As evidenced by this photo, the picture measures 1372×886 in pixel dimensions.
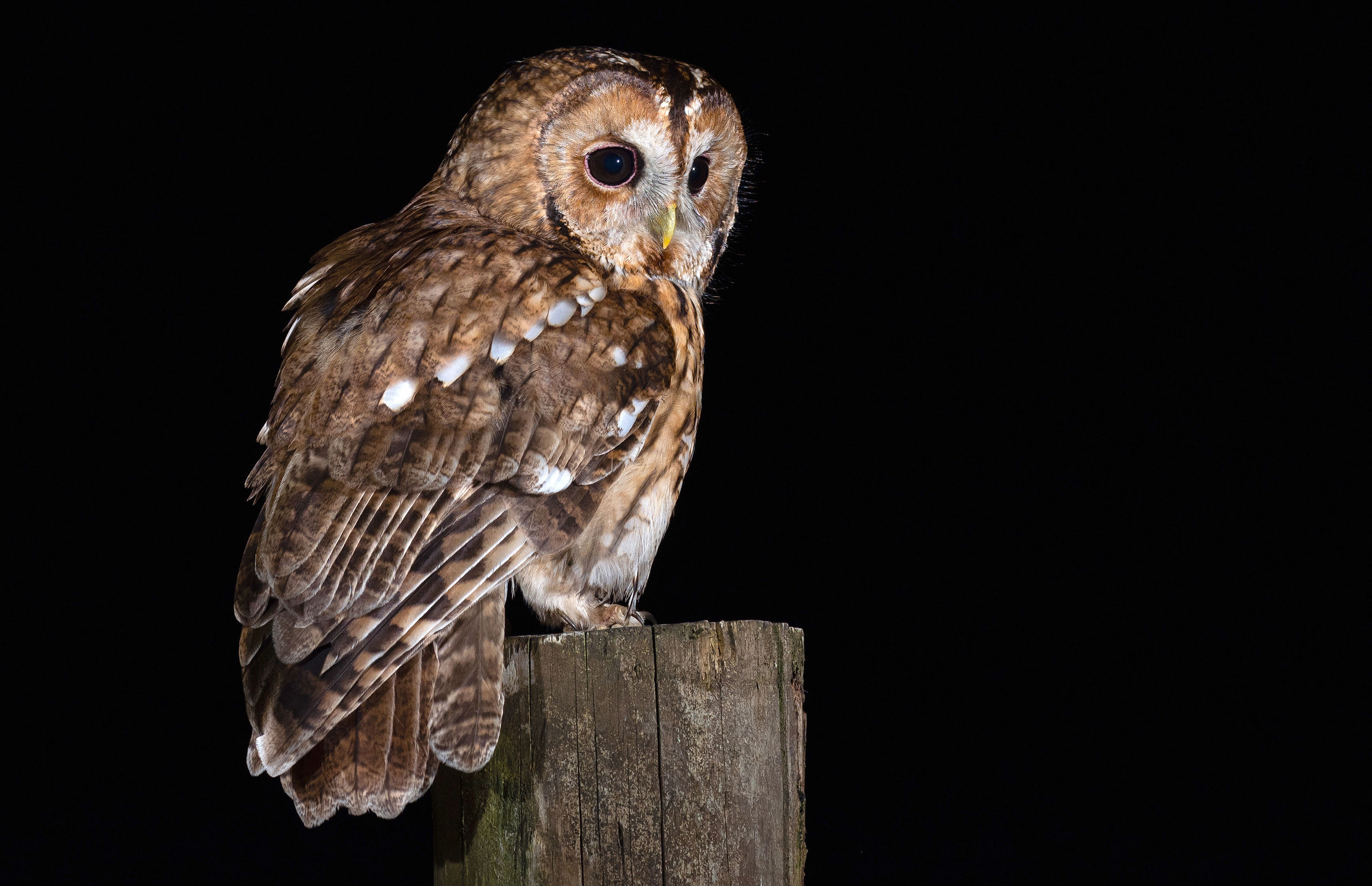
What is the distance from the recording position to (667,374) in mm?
2076

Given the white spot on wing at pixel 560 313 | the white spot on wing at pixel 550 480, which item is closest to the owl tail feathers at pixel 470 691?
the white spot on wing at pixel 550 480

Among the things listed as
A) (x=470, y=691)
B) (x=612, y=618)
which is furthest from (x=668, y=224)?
(x=470, y=691)

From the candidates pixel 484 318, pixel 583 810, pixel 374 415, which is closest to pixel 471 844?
pixel 583 810

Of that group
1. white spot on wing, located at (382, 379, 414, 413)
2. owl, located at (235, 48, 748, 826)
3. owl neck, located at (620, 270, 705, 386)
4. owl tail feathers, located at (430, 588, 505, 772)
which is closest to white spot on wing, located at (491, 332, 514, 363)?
owl, located at (235, 48, 748, 826)

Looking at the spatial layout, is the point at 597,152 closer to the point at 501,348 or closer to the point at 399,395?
the point at 501,348

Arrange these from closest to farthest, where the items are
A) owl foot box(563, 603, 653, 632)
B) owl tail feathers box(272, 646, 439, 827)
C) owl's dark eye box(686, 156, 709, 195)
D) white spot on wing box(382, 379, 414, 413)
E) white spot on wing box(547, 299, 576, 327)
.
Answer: owl tail feathers box(272, 646, 439, 827) < white spot on wing box(382, 379, 414, 413) < white spot on wing box(547, 299, 576, 327) < owl foot box(563, 603, 653, 632) < owl's dark eye box(686, 156, 709, 195)

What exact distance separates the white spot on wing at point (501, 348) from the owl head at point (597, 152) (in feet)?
1.05

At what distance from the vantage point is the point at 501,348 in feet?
6.31

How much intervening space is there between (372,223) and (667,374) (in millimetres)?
711

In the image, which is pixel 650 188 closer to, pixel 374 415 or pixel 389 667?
pixel 374 415

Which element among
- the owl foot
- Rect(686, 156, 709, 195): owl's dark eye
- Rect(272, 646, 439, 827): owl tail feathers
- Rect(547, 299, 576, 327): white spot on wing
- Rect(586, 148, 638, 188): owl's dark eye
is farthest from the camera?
Rect(686, 156, 709, 195): owl's dark eye

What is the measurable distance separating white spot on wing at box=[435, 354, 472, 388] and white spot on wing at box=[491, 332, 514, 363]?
5 centimetres

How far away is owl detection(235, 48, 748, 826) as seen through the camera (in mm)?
1733

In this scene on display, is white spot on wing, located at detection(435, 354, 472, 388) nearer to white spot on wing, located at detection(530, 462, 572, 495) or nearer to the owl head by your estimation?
white spot on wing, located at detection(530, 462, 572, 495)
